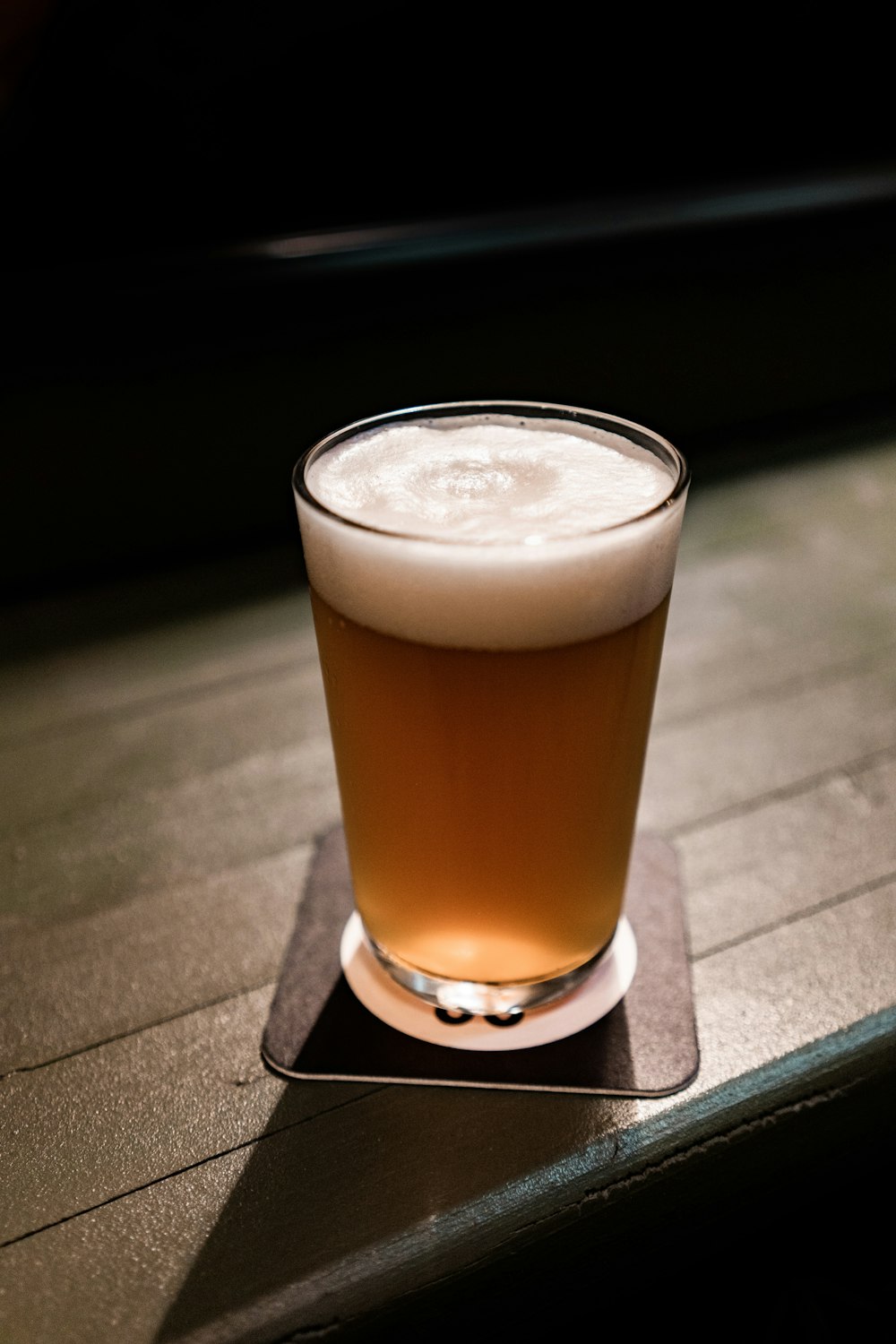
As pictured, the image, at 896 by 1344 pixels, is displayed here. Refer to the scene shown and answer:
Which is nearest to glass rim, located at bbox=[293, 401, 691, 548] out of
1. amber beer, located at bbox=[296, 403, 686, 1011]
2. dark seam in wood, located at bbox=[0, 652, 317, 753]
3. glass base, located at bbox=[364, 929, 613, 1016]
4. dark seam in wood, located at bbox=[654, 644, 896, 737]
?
amber beer, located at bbox=[296, 403, 686, 1011]

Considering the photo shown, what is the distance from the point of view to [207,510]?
1.82m

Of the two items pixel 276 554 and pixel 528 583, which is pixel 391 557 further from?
pixel 276 554

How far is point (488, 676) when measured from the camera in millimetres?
632

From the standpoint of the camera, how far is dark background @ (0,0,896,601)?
1.65 m

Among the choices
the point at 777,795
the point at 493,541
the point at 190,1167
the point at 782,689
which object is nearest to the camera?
the point at 493,541

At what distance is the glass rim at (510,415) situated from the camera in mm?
599

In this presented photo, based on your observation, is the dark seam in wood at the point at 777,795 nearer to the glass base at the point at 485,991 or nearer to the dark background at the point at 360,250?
the glass base at the point at 485,991

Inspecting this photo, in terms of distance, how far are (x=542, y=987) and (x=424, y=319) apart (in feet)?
4.58

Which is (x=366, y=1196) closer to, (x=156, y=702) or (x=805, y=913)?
(x=805, y=913)

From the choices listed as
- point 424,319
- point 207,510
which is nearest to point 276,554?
point 207,510

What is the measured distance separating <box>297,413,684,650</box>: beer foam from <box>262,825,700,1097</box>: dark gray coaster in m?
0.37

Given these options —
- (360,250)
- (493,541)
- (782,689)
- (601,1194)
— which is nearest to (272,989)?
(601,1194)

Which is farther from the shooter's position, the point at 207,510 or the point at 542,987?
the point at 207,510

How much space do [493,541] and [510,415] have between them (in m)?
0.24
